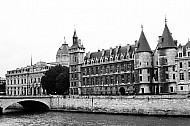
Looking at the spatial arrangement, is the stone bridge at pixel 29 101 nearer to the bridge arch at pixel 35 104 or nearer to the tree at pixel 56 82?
the bridge arch at pixel 35 104

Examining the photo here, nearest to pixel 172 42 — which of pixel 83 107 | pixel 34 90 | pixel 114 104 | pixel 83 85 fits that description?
pixel 114 104

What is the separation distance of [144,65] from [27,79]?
218 feet

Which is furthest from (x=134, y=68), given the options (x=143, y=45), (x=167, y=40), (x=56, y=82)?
(x=56, y=82)

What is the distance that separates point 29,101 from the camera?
9212cm

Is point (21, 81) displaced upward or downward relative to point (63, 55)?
downward

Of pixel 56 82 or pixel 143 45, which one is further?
pixel 56 82

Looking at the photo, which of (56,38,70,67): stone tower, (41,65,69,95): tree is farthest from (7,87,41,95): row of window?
(41,65,69,95): tree

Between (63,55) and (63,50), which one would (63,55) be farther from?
(63,50)

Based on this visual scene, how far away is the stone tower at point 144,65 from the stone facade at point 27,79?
5538cm

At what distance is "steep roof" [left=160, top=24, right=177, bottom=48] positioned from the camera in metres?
78.7

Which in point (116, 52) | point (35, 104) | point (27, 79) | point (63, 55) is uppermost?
point (63, 55)

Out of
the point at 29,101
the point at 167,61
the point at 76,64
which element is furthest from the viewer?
the point at 76,64

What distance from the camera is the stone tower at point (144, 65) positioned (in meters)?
82.4

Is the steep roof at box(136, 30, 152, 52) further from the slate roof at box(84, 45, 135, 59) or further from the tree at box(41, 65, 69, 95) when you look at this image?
the tree at box(41, 65, 69, 95)
